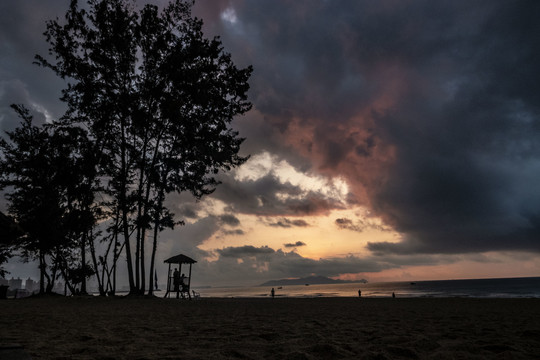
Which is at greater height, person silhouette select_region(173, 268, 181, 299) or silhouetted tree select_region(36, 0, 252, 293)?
silhouetted tree select_region(36, 0, 252, 293)

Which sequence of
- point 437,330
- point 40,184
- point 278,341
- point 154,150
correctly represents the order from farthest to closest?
1. point 40,184
2. point 154,150
3. point 437,330
4. point 278,341

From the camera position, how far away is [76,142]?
1889 cm

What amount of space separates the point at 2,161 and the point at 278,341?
26617mm

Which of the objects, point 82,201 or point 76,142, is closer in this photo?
point 76,142

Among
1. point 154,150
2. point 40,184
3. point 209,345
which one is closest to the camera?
point 209,345

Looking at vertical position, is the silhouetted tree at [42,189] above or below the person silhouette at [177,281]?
above

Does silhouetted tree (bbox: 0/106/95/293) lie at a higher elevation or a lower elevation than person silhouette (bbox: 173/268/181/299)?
higher

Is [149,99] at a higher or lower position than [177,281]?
higher

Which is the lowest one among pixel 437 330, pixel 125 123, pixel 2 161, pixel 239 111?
pixel 437 330

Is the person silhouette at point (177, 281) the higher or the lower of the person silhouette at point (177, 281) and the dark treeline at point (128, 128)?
the lower

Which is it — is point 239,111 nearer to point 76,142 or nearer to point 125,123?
point 125,123

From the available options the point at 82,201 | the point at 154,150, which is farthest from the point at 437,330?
the point at 82,201

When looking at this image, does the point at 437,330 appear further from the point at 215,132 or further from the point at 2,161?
the point at 2,161

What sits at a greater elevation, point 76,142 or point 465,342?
point 76,142
